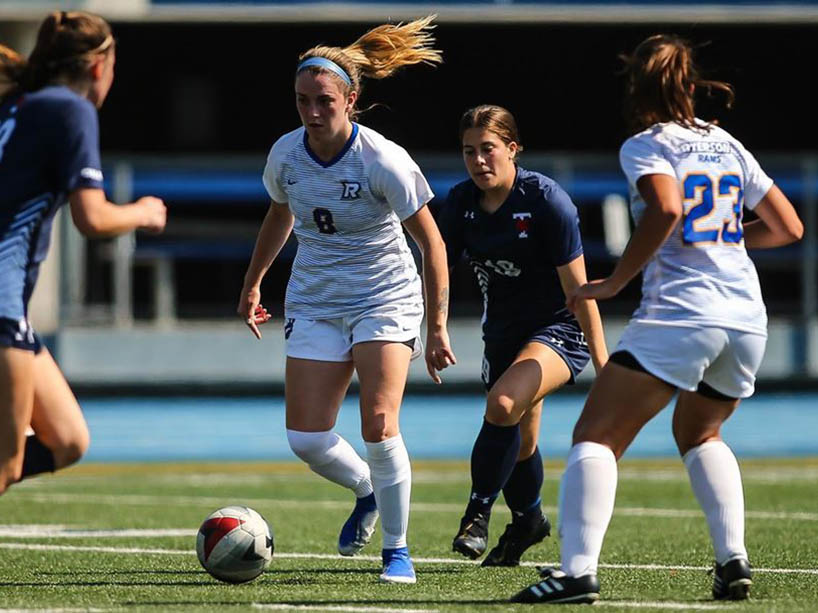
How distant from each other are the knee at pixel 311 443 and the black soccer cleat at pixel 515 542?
910 millimetres

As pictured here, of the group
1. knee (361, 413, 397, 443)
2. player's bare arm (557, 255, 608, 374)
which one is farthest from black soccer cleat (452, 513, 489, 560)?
player's bare arm (557, 255, 608, 374)

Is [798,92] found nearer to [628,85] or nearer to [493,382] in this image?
[493,382]

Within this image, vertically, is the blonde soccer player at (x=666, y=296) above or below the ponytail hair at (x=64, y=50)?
below

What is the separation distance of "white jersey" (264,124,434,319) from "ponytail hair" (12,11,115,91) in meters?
1.41

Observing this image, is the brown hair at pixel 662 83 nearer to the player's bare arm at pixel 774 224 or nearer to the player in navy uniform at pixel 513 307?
the player's bare arm at pixel 774 224

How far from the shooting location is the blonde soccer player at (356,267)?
6.17m

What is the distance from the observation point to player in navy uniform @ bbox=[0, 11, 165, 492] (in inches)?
193

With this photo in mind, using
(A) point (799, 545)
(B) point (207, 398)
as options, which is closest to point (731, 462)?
(A) point (799, 545)

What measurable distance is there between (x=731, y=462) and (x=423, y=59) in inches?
89.0

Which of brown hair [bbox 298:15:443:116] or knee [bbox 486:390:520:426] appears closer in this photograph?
brown hair [bbox 298:15:443:116]

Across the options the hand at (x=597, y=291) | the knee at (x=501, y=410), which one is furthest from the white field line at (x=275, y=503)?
the hand at (x=597, y=291)

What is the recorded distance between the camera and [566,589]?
206 inches

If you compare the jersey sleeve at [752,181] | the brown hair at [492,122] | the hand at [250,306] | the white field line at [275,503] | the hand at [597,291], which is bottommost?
the white field line at [275,503]

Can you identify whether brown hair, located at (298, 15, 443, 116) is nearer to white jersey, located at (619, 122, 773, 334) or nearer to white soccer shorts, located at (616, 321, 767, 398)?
white jersey, located at (619, 122, 773, 334)
